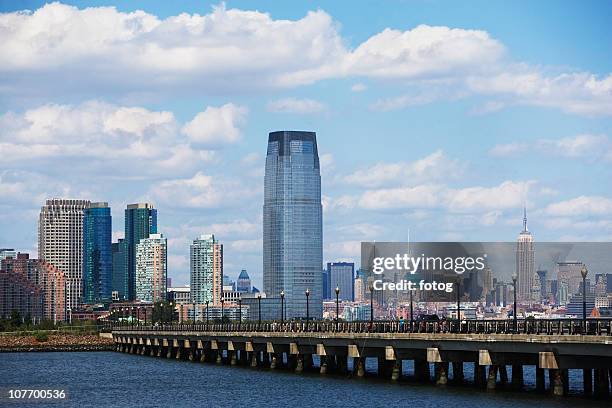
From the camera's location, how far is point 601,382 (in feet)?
278

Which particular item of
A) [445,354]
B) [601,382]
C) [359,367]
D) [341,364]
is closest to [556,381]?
[601,382]

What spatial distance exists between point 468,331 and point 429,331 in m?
7.11

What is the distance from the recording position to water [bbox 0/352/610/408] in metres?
84.1

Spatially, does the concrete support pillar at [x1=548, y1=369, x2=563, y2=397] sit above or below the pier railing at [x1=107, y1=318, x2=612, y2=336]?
below

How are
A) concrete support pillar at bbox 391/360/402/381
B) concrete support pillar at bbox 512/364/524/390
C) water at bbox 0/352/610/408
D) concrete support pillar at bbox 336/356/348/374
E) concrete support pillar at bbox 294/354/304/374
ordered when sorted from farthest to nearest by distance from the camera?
concrete support pillar at bbox 294/354/304/374 → concrete support pillar at bbox 336/356/348/374 → concrete support pillar at bbox 391/360/402/381 → concrete support pillar at bbox 512/364/524/390 → water at bbox 0/352/610/408

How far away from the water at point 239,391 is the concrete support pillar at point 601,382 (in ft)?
6.59

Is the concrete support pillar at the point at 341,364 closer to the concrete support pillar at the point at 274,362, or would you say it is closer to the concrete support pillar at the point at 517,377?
the concrete support pillar at the point at 274,362

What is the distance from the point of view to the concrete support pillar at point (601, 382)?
8406cm

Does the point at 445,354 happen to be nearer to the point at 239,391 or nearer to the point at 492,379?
the point at 492,379

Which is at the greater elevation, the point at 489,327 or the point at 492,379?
the point at 489,327

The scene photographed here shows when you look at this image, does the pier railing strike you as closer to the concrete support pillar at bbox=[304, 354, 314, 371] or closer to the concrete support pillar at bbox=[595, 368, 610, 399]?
the concrete support pillar at bbox=[304, 354, 314, 371]

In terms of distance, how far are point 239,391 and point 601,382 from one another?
29.0m

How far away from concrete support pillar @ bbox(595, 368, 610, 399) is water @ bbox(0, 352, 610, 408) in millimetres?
2008

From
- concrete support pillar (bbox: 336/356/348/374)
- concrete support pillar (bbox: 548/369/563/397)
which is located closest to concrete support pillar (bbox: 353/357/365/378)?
concrete support pillar (bbox: 336/356/348/374)
